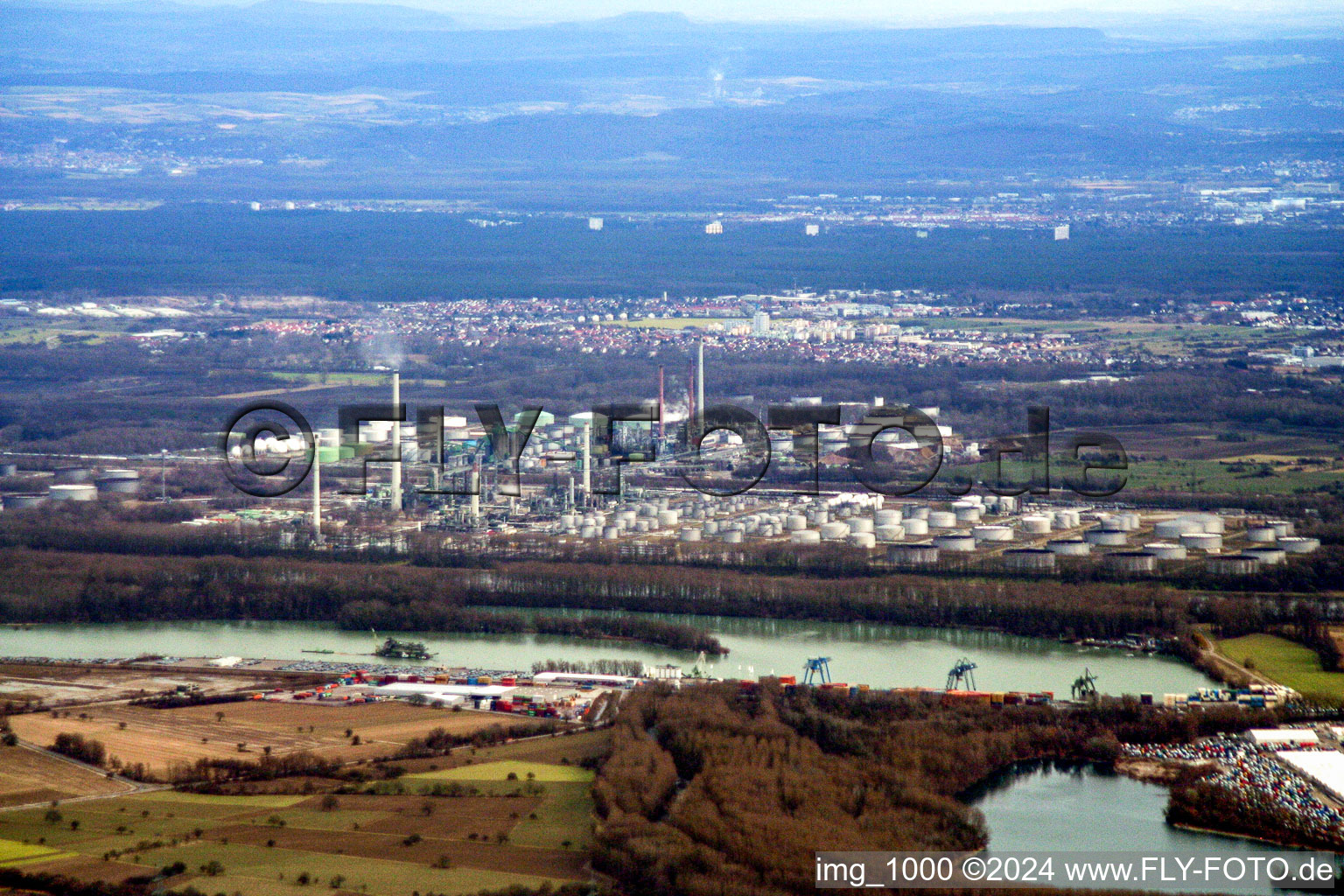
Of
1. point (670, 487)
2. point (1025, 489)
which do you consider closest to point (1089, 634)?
point (1025, 489)

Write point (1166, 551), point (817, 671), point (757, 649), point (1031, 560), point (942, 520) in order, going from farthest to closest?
point (942, 520), point (1166, 551), point (1031, 560), point (757, 649), point (817, 671)

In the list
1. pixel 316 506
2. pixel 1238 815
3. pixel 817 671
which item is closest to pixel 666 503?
pixel 316 506

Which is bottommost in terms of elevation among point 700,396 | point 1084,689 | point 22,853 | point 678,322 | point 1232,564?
point 22,853

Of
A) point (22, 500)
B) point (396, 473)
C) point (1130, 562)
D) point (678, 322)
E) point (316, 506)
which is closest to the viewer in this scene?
point (1130, 562)

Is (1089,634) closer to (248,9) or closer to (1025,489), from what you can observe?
(1025,489)

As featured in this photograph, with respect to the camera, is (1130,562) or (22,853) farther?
(1130,562)

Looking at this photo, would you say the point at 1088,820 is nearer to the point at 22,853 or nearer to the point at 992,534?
the point at 22,853

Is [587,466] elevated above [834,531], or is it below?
above
